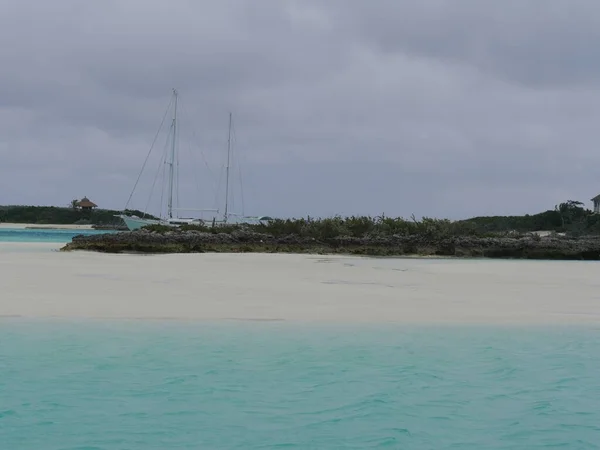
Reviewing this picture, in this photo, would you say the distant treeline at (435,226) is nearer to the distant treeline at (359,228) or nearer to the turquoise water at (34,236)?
the distant treeline at (359,228)

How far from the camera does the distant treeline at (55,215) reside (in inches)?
4800

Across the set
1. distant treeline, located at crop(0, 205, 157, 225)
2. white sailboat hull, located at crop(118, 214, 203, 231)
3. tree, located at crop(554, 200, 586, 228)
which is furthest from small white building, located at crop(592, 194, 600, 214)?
distant treeline, located at crop(0, 205, 157, 225)

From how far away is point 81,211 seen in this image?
127250mm

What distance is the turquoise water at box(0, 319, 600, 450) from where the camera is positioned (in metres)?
5.91

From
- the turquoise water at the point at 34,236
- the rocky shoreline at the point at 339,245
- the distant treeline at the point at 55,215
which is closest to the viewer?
the rocky shoreline at the point at 339,245

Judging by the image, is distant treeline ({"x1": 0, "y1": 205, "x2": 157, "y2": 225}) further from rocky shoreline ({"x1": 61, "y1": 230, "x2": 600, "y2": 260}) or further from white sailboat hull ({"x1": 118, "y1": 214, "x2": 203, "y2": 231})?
rocky shoreline ({"x1": 61, "y1": 230, "x2": 600, "y2": 260})

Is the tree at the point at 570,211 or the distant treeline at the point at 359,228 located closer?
the distant treeline at the point at 359,228

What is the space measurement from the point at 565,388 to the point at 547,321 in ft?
15.1

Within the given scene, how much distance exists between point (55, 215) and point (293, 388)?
125715mm

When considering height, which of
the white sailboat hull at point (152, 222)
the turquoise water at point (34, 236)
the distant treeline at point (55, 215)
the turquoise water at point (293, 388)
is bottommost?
the turquoise water at point (293, 388)

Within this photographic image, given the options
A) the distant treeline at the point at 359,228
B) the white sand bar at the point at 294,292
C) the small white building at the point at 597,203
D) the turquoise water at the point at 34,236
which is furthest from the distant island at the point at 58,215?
the white sand bar at the point at 294,292

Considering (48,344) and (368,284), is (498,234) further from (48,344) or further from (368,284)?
(48,344)

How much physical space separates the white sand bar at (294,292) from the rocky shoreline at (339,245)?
24.5 ft

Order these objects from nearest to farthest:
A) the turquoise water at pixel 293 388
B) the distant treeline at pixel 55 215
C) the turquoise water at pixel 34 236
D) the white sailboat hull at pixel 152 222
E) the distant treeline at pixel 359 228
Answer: the turquoise water at pixel 293 388 → the distant treeline at pixel 359 228 → the turquoise water at pixel 34 236 → the white sailboat hull at pixel 152 222 → the distant treeline at pixel 55 215
